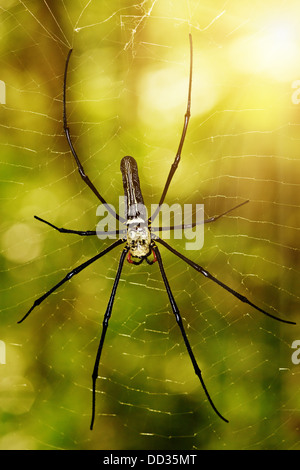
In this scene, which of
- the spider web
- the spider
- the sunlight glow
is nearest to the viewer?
the spider

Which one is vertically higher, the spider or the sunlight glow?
the sunlight glow

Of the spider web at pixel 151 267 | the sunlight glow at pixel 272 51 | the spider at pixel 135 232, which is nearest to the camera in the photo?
the spider at pixel 135 232

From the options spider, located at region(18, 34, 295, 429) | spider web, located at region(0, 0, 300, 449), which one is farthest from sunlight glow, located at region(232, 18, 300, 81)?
spider, located at region(18, 34, 295, 429)

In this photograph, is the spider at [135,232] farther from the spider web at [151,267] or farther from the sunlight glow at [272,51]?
the sunlight glow at [272,51]

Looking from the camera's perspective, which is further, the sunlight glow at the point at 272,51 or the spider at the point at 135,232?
the sunlight glow at the point at 272,51

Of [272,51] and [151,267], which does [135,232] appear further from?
[272,51]

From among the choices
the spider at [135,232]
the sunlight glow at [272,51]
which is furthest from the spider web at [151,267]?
the spider at [135,232]

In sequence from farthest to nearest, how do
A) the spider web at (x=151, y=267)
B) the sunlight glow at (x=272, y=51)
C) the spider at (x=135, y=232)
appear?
1. the spider web at (x=151, y=267)
2. the sunlight glow at (x=272, y=51)
3. the spider at (x=135, y=232)

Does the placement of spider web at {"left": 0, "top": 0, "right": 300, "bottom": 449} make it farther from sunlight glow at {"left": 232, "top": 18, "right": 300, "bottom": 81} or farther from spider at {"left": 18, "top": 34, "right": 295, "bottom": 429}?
spider at {"left": 18, "top": 34, "right": 295, "bottom": 429}
